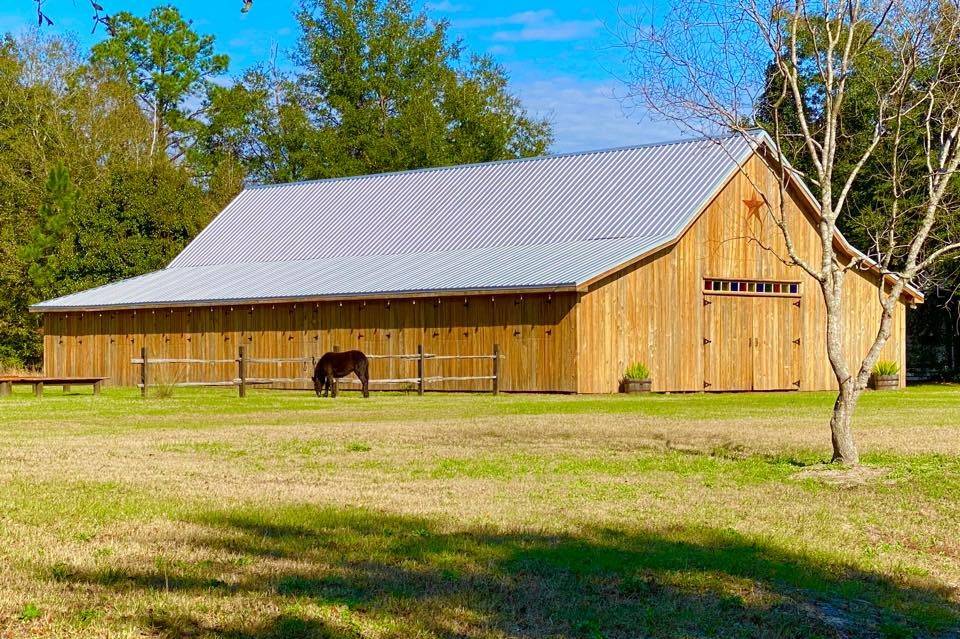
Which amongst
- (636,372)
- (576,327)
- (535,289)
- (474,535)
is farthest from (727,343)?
(474,535)

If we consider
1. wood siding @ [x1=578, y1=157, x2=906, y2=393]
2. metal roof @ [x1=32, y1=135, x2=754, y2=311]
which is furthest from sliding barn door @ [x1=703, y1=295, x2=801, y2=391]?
metal roof @ [x1=32, y1=135, x2=754, y2=311]

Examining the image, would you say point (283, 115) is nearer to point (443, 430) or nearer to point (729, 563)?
point (443, 430)

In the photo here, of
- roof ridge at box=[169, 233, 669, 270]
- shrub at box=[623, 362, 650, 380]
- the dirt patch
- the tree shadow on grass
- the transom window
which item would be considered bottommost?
the tree shadow on grass

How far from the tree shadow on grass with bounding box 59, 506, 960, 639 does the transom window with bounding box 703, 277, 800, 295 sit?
88.7 feet

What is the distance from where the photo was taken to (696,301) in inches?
1430

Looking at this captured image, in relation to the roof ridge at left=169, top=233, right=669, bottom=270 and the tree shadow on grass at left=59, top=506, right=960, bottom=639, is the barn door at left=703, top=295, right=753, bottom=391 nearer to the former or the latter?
the roof ridge at left=169, top=233, right=669, bottom=270

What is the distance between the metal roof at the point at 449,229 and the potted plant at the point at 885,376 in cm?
797

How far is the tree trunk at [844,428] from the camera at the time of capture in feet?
49.7

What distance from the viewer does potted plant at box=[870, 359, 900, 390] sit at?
3997 cm

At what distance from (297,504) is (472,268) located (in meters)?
24.9

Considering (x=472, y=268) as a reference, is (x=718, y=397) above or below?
below

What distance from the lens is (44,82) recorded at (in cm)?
5906

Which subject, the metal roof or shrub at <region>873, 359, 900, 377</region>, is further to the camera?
shrub at <region>873, 359, 900, 377</region>

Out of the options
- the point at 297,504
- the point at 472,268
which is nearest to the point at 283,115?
the point at 472,268
